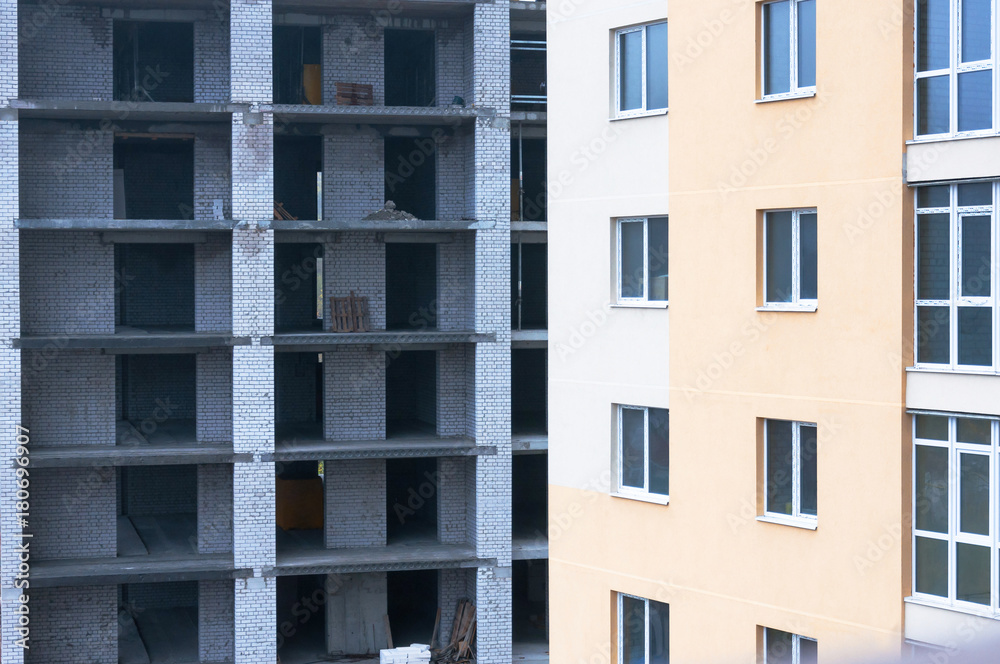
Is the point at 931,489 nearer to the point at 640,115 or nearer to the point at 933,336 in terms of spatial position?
the point at 933,336

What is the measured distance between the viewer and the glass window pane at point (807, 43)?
13.2 m

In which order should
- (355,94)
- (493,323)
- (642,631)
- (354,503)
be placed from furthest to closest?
(354,503), (355,94), (493,323), (642,631)

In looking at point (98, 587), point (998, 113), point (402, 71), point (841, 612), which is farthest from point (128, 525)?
point (998, 113)

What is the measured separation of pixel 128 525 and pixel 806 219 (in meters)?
21.9

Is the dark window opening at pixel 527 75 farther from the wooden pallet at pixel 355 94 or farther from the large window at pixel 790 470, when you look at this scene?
the large window at pixel 790 470

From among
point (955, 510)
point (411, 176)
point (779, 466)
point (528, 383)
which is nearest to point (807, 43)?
point (779, 466)

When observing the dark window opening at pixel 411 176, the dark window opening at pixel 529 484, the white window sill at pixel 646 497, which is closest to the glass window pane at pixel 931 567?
the white window sill at pixel 646 497

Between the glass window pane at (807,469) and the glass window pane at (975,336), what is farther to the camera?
the glass window pane at (807,469)

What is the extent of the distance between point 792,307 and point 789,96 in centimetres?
249

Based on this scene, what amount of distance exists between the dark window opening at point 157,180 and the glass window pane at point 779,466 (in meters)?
20.8

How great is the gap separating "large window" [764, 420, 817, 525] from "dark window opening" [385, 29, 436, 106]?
56.5ft

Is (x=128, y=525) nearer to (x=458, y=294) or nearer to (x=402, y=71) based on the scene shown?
(x=458, y=294)

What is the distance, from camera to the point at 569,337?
52.2 ft

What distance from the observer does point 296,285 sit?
101 feet
